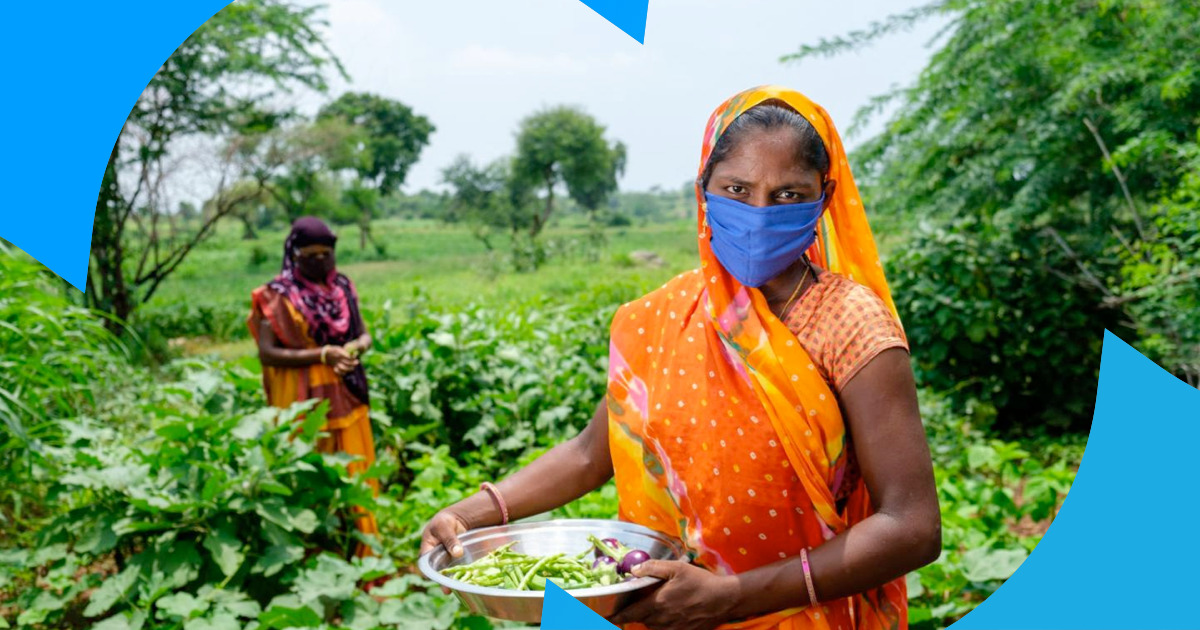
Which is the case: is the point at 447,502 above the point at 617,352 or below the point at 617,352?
below

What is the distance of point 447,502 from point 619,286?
15.5 ft

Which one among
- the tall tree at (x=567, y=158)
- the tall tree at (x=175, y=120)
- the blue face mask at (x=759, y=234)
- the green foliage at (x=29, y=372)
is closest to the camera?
the blue face mask at (x=759, y=234)

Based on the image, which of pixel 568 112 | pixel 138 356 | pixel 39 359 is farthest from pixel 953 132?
pixel 568 112

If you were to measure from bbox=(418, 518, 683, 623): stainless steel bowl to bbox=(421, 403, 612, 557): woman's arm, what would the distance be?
0.04 m

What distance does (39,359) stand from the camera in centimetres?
438

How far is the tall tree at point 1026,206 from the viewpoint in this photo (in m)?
5.77

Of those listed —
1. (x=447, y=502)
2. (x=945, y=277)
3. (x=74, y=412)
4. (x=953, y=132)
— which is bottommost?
(x=447, y=502)

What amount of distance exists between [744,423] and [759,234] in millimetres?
288

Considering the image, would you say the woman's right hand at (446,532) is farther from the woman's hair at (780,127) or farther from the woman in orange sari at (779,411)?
the woman's hair at (780,127)

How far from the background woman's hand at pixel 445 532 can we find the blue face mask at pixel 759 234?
0.67m

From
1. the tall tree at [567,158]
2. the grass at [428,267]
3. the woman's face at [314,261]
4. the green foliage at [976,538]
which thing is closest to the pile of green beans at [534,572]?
the green foliage at [976,538]

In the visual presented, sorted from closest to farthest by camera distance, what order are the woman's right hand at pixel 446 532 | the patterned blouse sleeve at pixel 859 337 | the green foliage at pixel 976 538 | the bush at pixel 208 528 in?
the patterned blouse sleeve at pixel 859 337
the woman's right hand at pixel 446 532
the green foliage at pixel 976 538
the bush at pixel 208 528

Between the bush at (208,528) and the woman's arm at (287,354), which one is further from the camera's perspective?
the woman's arm at (287,354)

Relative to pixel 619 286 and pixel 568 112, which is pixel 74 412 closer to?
pixel 619 286
